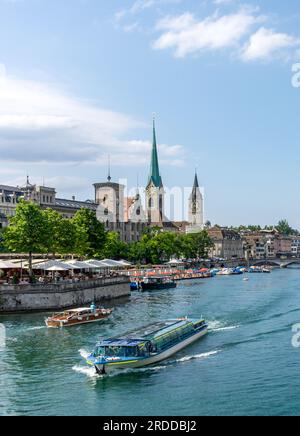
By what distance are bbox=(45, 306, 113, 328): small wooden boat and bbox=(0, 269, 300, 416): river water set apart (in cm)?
129

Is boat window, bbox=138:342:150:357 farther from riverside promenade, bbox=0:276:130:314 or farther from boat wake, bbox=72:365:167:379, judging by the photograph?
riverside promenade, bbox=0:276:130:314

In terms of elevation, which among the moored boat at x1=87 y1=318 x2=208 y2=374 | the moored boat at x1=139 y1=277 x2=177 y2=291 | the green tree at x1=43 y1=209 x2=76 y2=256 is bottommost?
the moored boat at x1=87 y1=318 x2=208 y2=374

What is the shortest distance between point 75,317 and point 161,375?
2304cm

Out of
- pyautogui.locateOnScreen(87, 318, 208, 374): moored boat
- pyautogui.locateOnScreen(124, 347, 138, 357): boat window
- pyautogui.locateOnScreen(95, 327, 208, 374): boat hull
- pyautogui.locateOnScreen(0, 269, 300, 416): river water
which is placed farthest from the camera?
pyautogui.locateOnScreen(124, 347, 138, 357): boat window

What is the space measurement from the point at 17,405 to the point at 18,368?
8682 mm

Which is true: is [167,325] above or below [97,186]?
below

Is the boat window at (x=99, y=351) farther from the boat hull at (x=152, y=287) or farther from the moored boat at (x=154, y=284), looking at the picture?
the moored boat at (x=154, y=284)

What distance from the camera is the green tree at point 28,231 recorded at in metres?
84.3

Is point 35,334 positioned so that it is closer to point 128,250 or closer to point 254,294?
point 254,294

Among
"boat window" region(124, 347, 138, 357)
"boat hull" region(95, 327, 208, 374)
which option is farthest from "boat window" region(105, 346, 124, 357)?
"boat hull" region(95, 327, 208, 374)

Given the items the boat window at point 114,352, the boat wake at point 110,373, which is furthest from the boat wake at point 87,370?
the boat window at point 114,352

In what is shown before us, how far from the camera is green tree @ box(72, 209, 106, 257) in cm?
10856

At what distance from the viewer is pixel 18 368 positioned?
45.8 meters
